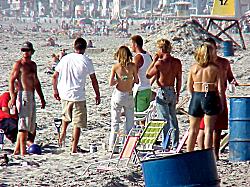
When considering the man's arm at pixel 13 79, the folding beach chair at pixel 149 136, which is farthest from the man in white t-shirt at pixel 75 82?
the folding beach chair at pixel 149 136

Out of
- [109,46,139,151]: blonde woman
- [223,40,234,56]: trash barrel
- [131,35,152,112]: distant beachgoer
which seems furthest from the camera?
[223,40,234,56]: trash barrel

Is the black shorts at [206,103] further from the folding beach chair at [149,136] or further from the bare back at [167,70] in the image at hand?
the bare back at [167,70]

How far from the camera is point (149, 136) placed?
9156 mm

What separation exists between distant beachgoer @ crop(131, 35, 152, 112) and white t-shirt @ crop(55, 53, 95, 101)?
674mm

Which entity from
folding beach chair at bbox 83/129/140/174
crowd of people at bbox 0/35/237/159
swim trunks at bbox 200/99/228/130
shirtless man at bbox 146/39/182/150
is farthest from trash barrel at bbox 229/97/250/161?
folding beach chair at bbox 83/129/140/174

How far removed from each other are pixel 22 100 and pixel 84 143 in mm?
1991

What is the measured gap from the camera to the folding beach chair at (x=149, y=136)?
29.8 feet

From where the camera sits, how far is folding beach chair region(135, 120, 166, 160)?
9.09m

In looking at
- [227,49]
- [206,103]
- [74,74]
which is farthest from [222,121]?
[227,49]

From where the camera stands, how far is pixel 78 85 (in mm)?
9836

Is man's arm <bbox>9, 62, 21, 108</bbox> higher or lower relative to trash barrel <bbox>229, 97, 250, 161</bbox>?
higher

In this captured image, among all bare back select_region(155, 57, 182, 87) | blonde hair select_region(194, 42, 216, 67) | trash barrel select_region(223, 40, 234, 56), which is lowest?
trash barrel select_region(223, 40, 234, 56)

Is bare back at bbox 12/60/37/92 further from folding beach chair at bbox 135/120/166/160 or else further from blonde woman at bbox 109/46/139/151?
folding beach chair at bbox 135/120/166/160

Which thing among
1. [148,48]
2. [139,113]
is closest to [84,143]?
[139,113]
